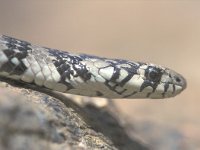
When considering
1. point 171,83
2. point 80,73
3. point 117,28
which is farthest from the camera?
point 117,28

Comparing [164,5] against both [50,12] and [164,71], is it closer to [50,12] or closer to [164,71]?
[50,12]

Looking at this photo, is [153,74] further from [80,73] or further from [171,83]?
[80,73]

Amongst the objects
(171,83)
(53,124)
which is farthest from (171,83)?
(53,124)

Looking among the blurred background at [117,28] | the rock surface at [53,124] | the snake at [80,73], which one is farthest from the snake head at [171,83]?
the blurred background at [117,28]

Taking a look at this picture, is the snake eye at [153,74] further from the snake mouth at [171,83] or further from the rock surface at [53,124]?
the rock surface at [53,124]

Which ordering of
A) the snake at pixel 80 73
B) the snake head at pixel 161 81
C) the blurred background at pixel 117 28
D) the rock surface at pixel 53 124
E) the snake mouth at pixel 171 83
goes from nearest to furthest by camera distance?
the rock surface at pixel 53 124
the snake at pixel 80 73
the snake head at pixel 161 81
the snake mouth at pixel 171 83
the blurred background at pixel 117 28

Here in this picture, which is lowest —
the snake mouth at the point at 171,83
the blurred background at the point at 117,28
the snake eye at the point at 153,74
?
the blurred background at the point at 117,28
